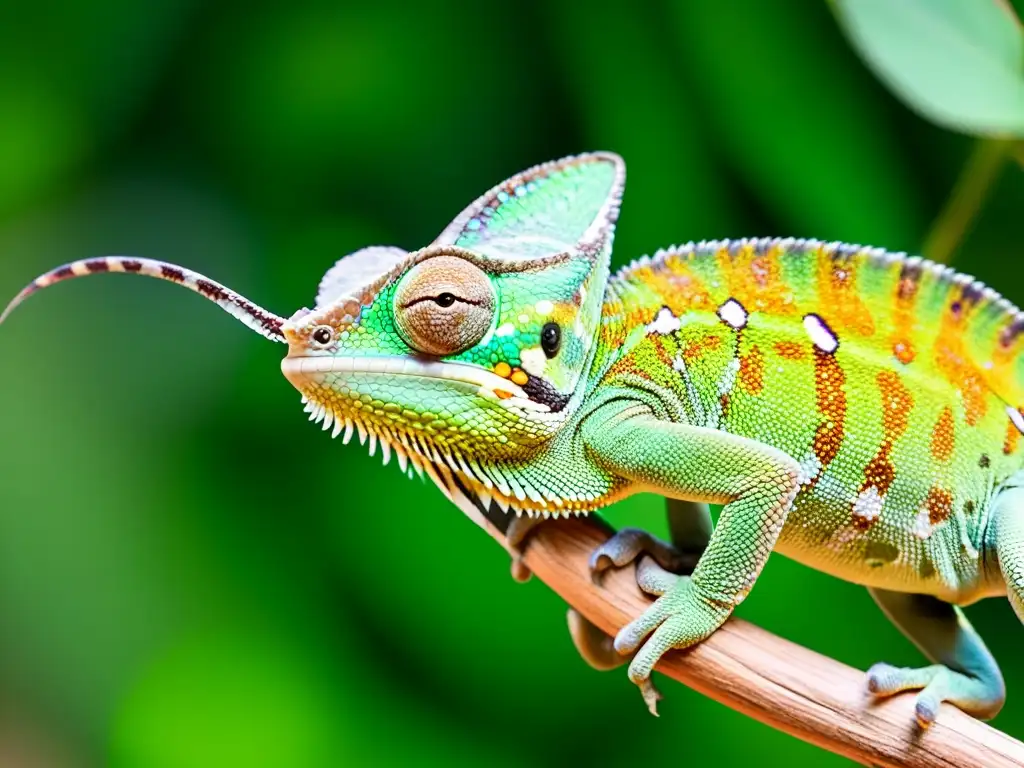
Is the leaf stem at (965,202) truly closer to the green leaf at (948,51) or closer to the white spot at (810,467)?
the green leaf at (948,51)

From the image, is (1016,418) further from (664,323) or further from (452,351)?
(452,351)

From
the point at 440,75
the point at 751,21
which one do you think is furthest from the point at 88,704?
the point at 751,21

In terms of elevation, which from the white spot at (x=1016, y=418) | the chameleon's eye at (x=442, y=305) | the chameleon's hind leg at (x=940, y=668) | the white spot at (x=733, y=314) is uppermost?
the chameleon's eye at (x=442, y=305)

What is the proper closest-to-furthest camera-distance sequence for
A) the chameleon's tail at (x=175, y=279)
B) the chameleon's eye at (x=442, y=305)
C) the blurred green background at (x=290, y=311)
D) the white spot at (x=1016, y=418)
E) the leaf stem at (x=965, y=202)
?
the chameleon's tail at (x=175, y=279), the chameleon's eye at (x=442, y=305), the white spot at (x=1016, y=418), the leaf stem at (x=965, y=202), the blurred green background at (x=290, y=311)

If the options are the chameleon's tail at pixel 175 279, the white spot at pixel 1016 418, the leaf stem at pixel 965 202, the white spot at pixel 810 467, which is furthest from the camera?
the leaf stem at pixel 965 202

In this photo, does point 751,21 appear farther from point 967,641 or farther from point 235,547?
point 235,547

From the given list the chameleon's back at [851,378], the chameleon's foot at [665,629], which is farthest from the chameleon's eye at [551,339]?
the chameleon's foot at [665,629]

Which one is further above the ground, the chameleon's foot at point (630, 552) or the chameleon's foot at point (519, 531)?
the chameleon's foot at point (519, 531)

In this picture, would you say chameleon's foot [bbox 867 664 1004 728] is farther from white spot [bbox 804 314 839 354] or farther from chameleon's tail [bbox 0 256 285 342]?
chameleon's tail [bbox 0 256 285 342]
